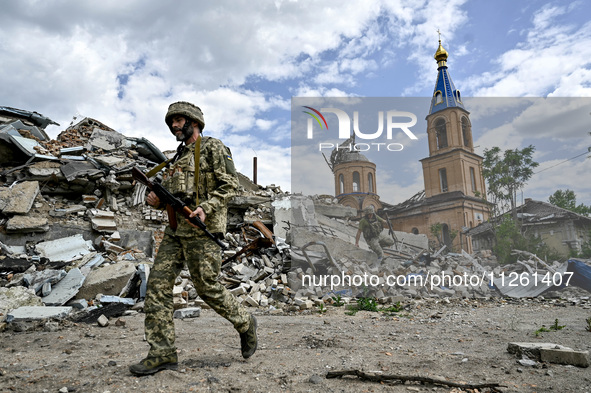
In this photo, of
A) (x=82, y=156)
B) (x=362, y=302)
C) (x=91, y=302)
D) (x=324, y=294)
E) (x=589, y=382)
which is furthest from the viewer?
(x=82, y=156)

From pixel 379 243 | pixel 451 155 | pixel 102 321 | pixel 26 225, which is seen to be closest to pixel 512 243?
pixel 451 155

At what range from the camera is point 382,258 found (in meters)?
7.93

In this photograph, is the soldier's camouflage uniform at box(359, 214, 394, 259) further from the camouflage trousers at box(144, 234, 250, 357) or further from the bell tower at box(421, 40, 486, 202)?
the camouflage trousers at box(144, 234, 250, 357)

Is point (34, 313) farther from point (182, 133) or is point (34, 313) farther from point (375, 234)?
point (375, 234)

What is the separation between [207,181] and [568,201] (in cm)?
813

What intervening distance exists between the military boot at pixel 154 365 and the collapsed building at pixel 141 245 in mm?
3710

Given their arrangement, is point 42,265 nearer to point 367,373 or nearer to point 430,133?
point 367,373

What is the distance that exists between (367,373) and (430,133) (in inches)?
290

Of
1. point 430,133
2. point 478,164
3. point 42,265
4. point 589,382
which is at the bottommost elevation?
point 589,382

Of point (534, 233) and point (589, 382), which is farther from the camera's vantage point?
point (534, 233)

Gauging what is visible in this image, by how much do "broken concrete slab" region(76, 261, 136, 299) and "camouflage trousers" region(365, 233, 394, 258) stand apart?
4.92 m

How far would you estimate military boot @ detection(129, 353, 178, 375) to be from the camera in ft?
7.03

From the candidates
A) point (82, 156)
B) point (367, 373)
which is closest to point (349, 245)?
point (367, 373)

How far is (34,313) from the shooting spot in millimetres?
4383
